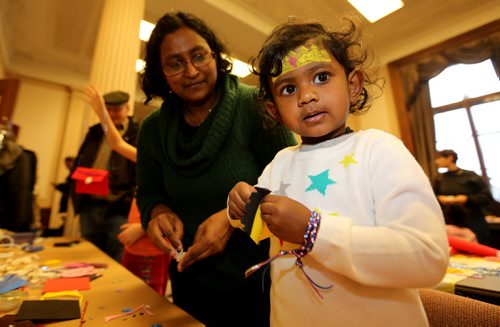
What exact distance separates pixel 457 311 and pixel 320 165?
0.41m

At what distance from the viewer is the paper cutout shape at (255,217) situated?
0.49m

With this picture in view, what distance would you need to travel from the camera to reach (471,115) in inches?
153

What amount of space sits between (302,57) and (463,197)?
9.91 ft

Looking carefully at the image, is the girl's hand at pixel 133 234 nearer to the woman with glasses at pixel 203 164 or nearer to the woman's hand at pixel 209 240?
the woman with glasses at pixel 203 164

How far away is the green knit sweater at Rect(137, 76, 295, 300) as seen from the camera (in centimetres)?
81

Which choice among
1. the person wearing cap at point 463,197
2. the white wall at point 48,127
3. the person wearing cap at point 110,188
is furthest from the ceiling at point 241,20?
the person wearing cap at point 463,197

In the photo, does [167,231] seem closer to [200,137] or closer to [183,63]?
[200,137]

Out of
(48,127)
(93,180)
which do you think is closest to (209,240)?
(93,180)

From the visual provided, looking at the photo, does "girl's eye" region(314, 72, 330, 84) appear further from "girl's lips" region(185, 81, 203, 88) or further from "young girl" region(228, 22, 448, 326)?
"girl's lips" region(185, 81, 203, 88)

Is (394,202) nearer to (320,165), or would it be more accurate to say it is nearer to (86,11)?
(320,165)

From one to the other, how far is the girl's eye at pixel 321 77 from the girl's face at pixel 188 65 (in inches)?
16.7

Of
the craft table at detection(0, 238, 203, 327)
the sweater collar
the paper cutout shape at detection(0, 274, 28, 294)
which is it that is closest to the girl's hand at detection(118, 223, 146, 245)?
the craft table at detection(0, 238, 203, 327)

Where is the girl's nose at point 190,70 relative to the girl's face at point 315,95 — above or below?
above

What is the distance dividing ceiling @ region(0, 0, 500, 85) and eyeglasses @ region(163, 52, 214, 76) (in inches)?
81.1
